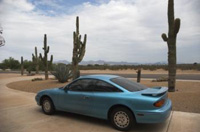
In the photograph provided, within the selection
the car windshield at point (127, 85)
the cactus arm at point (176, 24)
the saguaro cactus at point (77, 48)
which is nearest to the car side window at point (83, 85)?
the car windshield at point (127, 85)

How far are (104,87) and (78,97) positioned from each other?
0.89m

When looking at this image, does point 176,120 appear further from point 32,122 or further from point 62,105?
point 32,122

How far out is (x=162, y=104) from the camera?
4.93 meters

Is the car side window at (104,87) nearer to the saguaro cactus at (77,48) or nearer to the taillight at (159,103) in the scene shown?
the taillight at (159,103)

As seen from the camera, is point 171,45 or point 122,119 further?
point 171,45

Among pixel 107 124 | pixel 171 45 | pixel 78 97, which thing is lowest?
pixel 107 124

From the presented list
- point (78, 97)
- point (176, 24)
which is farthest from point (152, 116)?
point (176, 24)

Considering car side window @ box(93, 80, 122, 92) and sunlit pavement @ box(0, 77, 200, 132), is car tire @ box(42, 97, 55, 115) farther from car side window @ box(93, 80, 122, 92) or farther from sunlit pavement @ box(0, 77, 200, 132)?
car side window @ box(93, 80, 122, 92)

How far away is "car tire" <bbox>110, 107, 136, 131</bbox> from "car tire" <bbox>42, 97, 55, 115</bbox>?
2.29 metres

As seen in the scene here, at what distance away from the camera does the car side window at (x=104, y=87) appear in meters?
5.38

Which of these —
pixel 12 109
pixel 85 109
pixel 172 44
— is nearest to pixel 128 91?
pixel 85 109

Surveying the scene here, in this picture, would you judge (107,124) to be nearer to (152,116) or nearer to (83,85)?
(83,85)

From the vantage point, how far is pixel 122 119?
5.05 m

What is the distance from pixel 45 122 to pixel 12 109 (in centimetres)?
218
